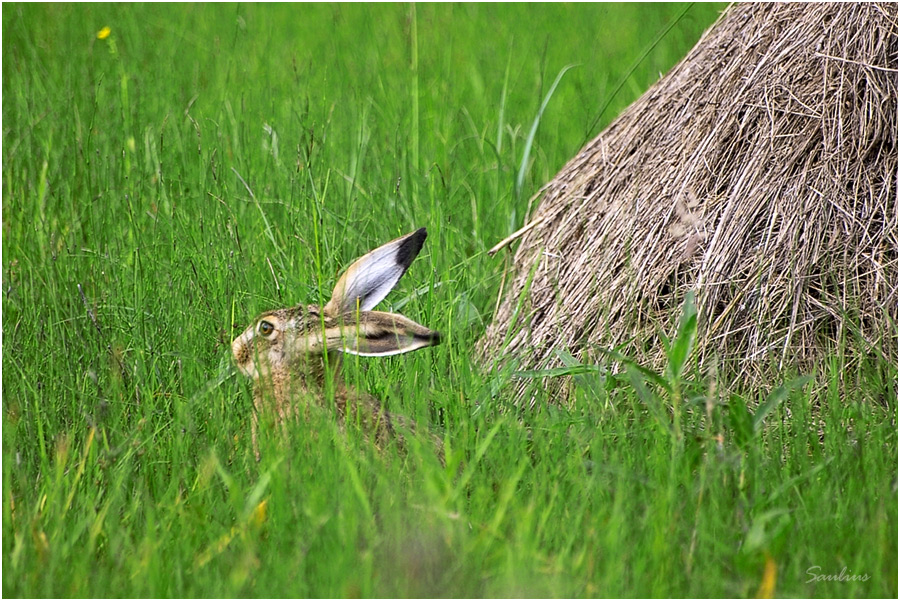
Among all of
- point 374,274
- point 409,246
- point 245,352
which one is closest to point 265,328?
point 245,352

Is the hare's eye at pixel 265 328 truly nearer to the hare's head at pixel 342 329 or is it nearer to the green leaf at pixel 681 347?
the hare's head at pixel 342 329

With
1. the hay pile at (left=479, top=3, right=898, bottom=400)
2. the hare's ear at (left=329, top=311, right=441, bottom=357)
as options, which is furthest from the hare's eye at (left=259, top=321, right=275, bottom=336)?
the hay pile at (left=479, top=3, right=898, bottom=400)

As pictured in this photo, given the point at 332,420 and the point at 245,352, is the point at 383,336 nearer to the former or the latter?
the point at 332,420

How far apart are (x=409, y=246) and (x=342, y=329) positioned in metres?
0.41

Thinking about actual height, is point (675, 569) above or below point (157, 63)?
below

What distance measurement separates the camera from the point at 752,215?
352cm

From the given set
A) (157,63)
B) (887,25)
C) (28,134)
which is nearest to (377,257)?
(887,25)

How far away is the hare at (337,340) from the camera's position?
3191 millimetres

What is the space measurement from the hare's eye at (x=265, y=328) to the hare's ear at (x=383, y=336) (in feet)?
1.14

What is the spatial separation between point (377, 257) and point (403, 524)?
1091mm

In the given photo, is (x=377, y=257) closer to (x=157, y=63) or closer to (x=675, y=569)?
(x=675, y=569)

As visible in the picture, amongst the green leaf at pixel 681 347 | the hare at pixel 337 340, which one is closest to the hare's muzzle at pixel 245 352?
the hare at pixel 337 340

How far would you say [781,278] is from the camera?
3453 millimetres

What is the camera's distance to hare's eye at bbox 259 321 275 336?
3525 mm
